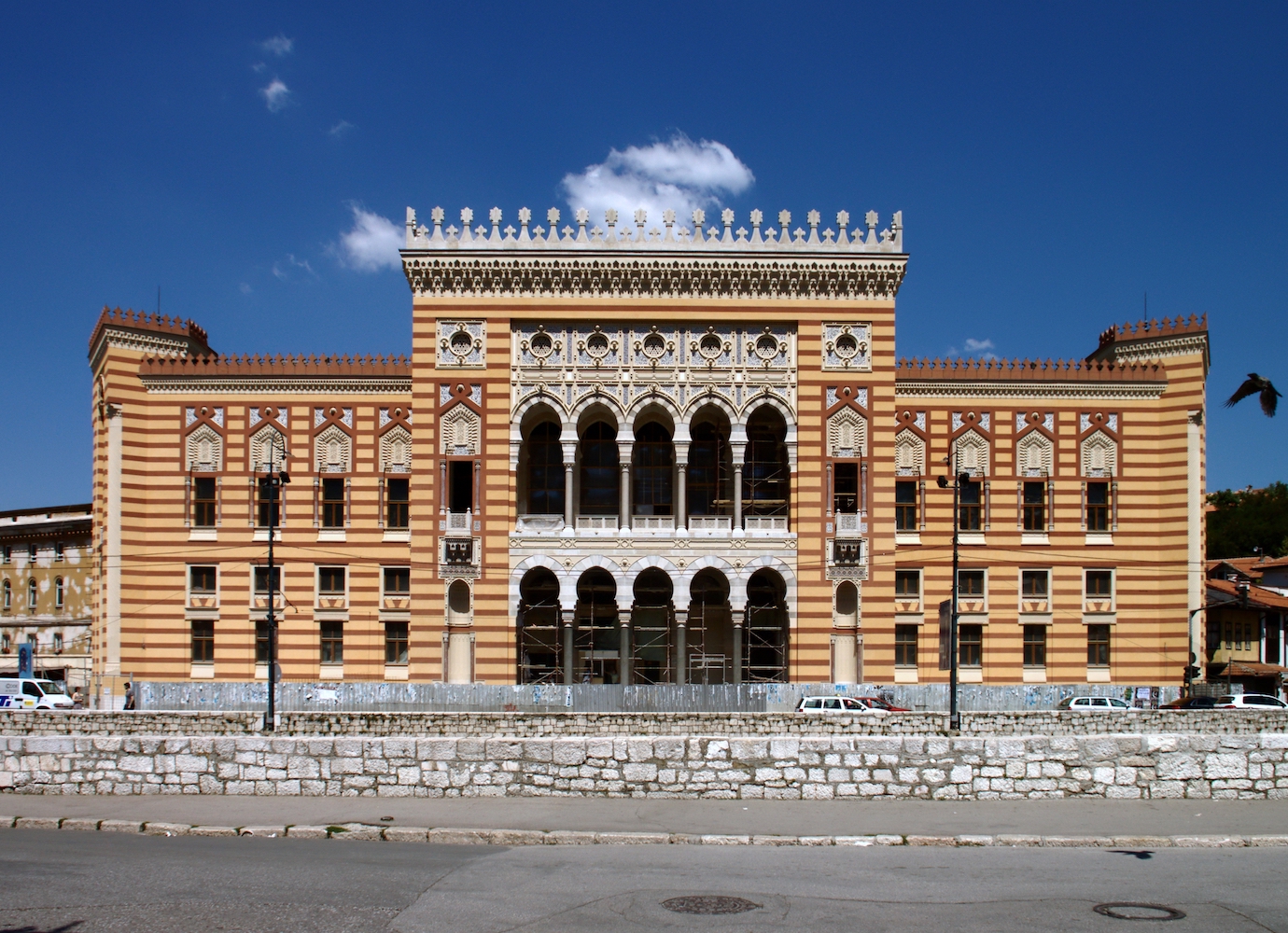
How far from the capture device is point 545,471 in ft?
119

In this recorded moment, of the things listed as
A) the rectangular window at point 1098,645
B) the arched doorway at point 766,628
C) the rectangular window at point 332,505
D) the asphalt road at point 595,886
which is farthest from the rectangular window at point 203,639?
the rectangular window at point 1098,645

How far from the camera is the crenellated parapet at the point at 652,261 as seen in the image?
32.8m

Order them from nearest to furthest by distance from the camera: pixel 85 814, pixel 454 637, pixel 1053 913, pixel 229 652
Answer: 1. pixel 1053 913
2. pixel 85 814
3. pixel 454 637
4. pixel 229 652

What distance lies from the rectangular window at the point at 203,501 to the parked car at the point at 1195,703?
34.1m

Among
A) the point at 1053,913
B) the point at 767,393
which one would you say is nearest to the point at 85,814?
the point at 1053,913

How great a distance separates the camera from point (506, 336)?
33.1 m

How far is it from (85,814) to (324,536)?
21926 millimetres

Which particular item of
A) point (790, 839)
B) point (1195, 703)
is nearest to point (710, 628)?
point (1195, 703)

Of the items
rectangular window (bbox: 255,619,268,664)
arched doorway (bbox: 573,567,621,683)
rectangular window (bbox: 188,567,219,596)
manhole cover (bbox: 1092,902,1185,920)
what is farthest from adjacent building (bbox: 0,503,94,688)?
manhole cover (bbox: 1092,902,1185,920)

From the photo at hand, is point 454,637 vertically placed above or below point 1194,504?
below

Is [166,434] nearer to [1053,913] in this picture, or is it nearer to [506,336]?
[506,336]

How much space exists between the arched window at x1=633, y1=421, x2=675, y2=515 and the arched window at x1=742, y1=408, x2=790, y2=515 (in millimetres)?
2790

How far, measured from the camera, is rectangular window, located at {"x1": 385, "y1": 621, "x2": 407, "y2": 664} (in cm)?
3581

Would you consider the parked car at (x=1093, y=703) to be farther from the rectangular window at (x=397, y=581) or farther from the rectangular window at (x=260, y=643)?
the rectangular window at (x=260, y=643)
